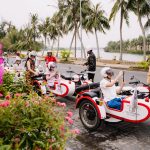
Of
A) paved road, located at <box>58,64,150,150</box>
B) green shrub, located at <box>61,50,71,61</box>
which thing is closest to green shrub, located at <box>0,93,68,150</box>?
paved road, located at <box>58,64,150,150</box>

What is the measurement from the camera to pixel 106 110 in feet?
20.3

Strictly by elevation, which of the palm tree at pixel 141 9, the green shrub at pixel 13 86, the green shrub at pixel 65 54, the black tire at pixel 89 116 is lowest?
the black tire at pixel 89 116

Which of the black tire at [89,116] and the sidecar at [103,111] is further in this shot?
the black tire at [89,116]

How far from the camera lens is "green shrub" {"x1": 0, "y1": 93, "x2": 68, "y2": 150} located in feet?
9.37

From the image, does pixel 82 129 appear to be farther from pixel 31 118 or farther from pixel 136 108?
pixel 31 118

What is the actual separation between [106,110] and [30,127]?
3463mm

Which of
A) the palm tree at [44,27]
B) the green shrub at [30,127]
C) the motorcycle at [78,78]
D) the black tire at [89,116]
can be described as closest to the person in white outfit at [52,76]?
the motorcycle at [78,78]

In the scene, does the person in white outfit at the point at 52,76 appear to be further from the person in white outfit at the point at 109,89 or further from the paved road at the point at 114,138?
the person in white outfit at the point at 109,89

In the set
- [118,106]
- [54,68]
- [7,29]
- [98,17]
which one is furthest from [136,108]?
[7,29]

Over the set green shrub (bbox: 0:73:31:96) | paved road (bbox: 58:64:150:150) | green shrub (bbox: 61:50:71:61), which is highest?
green shrub (bbox: 61:50:71:61)

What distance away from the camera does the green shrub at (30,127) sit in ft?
9.37

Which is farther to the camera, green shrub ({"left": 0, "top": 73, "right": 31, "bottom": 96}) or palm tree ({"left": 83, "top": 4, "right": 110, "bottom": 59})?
palm tree ({"left": 83, "top": 4, "right": 110, "bottom": 59})

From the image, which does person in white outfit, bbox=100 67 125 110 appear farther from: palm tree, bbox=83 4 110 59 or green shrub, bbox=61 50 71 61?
palm tree, bbox=83 4 110 59

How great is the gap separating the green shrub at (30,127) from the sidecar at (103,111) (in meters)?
2.71
